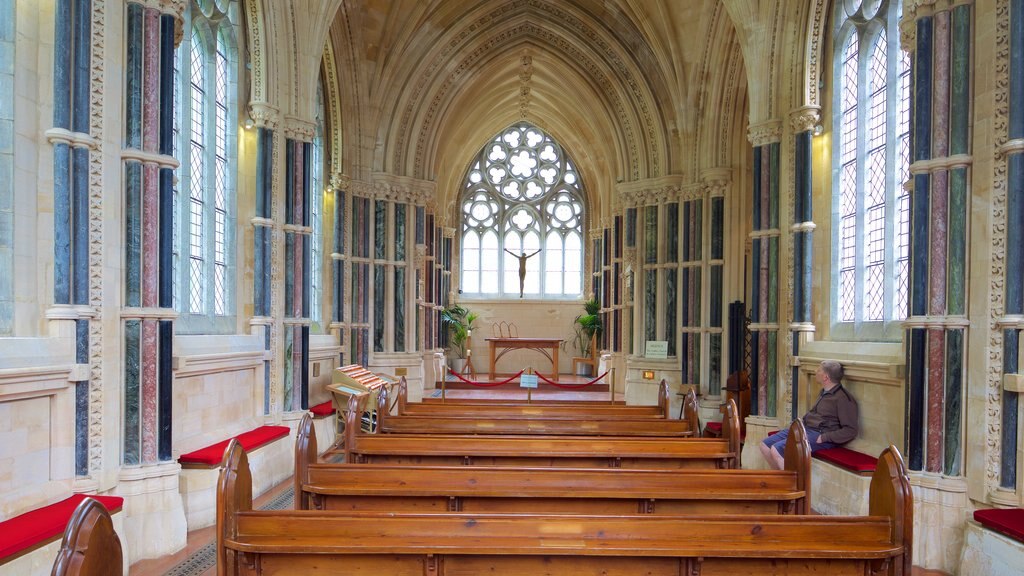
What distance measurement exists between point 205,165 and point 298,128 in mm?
1515

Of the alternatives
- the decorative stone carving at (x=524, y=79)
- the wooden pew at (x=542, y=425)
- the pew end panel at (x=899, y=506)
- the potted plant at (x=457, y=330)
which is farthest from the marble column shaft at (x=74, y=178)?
the potted plant at (x=457, y=330)

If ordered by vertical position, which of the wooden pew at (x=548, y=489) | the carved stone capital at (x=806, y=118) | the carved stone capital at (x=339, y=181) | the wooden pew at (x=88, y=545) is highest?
the carved stone capital at (x=806, y=118)

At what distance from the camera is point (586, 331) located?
23.9 m

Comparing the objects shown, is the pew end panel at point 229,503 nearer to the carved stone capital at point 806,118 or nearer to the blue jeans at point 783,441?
the blue jeans at point 783,441

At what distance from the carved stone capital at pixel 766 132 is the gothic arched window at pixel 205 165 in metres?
6.34

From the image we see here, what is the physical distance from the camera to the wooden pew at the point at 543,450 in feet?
20.4

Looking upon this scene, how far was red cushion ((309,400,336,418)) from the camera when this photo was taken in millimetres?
10344

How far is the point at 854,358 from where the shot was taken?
7.68 metres

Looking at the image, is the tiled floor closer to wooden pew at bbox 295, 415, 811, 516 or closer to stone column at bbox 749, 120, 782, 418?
wooden pew at bbox 295, 415, 811, 516

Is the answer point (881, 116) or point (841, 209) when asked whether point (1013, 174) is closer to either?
point (881, 116)

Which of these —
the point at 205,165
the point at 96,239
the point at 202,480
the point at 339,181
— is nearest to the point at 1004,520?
the point at 202,480

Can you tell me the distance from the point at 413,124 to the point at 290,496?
9.10 m

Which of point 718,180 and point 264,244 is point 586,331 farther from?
point 264,244

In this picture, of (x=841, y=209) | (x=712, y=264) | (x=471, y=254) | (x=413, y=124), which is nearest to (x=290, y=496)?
A: (x=841, y=209)
